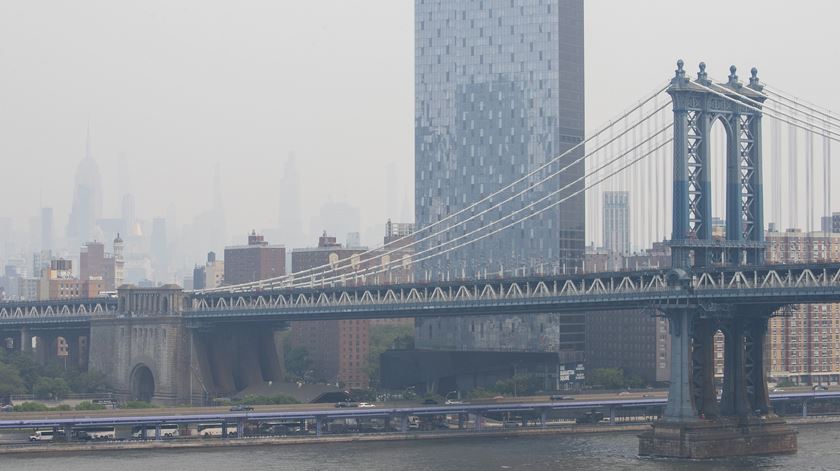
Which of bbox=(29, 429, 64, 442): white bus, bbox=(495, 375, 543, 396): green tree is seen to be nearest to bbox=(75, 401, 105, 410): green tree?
bbox=(29, 429, 64, 442): white bus

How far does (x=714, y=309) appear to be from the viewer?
11150cm

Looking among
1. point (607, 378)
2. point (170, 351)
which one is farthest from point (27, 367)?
point (607, 378)

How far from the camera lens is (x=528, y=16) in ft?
606

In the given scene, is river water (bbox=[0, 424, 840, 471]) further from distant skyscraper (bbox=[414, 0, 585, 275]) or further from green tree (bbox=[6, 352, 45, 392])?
distant skyscraper (bbox=[414, 0, 585, 275])

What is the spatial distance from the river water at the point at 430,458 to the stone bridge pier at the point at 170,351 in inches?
1516

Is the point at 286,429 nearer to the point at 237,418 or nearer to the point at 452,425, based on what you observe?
the point at 237,418

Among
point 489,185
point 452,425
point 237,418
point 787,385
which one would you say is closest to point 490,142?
point 489,185

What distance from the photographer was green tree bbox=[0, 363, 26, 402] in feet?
528

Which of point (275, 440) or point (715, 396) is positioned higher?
point (715, 396)

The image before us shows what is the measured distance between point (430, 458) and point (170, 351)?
51.2m

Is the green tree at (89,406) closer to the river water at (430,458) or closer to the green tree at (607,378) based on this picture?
the river water at (430,458)

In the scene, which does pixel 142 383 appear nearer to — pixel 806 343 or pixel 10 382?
pixel 10 382

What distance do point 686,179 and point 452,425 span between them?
3165 cm

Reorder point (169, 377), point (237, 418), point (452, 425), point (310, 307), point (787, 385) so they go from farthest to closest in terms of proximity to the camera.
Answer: point (787, 385) → point (169, 377) → point (310, 307) → point (452, 425) → point (237, 418)
